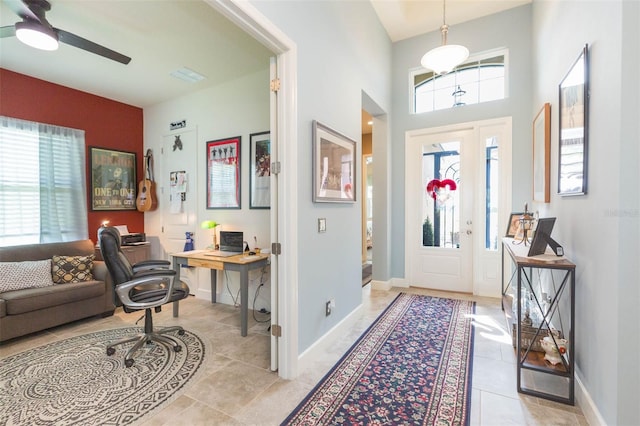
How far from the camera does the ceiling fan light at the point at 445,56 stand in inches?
100

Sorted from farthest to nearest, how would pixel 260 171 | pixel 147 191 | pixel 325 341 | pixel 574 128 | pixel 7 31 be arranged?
1. pixel 147 191
2. pixel 260 171
3. pixel 325 341
4. pixel 7 31
5. pixel 574 128

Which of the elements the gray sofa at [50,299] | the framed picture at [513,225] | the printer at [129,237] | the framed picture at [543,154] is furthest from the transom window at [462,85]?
the gray sofa at [50,299]

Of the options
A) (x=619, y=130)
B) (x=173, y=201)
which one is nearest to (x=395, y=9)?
(x=619, y=130)

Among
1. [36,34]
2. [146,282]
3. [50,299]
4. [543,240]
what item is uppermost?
[36,34]

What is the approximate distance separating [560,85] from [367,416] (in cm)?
282

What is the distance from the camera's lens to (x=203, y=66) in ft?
11.2

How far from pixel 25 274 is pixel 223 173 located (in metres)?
2.34

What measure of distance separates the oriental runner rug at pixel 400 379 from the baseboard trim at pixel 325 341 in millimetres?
194

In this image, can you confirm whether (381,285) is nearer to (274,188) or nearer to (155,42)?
(274,188)

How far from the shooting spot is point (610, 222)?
4.64 ft

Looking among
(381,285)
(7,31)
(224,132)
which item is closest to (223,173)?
(224,132)

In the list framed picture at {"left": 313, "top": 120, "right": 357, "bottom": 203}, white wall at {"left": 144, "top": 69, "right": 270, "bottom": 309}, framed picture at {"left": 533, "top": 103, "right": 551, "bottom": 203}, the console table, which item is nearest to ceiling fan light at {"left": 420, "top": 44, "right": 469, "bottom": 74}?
framed picture at {"left": 533, "top": 103, "right": 551, "bottom": 203}

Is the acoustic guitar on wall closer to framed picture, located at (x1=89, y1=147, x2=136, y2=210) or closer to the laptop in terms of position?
framed picture, located at (x1=89, y1=147, x2=136, y2=210)

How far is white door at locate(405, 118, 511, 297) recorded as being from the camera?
381 centimetres
